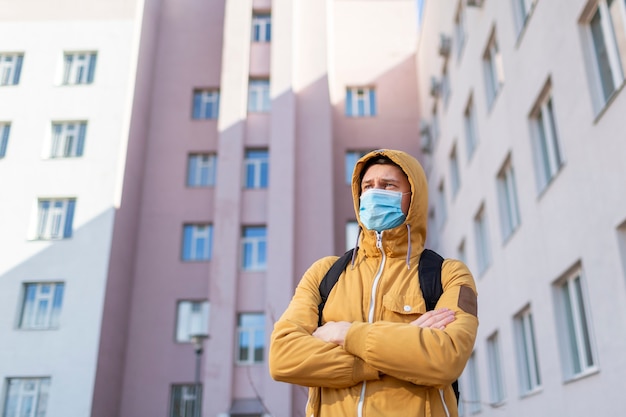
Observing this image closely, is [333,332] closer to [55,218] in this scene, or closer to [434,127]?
[55,218]

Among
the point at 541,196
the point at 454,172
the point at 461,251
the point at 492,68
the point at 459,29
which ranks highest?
the point at 459,29

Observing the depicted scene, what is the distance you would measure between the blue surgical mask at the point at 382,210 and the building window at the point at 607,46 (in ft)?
21.0

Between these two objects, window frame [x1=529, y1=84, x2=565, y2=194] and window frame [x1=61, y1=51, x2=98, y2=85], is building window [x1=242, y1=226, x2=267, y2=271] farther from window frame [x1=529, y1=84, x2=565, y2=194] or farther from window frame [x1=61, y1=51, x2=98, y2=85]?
window frame [x1=529, y1=84, x2=565, y2=194]

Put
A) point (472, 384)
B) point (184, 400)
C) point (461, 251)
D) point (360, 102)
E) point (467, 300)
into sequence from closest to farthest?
point (467, 300)
point (472, 384)
point (461, 251)
point (184, 400)
point (360, 102)

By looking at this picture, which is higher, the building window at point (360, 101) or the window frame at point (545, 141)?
the building window at point (360, 101)

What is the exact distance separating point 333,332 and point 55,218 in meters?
20.6

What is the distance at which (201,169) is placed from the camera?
936 inches

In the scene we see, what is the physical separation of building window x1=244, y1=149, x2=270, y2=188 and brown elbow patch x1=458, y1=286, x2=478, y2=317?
19424 millimetres

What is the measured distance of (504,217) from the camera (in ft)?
47.1

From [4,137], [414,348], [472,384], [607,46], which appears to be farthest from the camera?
[4,137]

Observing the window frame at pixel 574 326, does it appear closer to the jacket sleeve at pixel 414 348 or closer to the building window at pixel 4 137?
the jacket sleeve at pixel 414 348

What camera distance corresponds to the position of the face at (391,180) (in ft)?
9.67

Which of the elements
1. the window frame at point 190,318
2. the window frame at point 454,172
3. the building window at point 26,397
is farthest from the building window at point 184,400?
the window frame at point 454,172

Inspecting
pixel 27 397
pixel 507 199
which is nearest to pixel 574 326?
pixel 507 199
